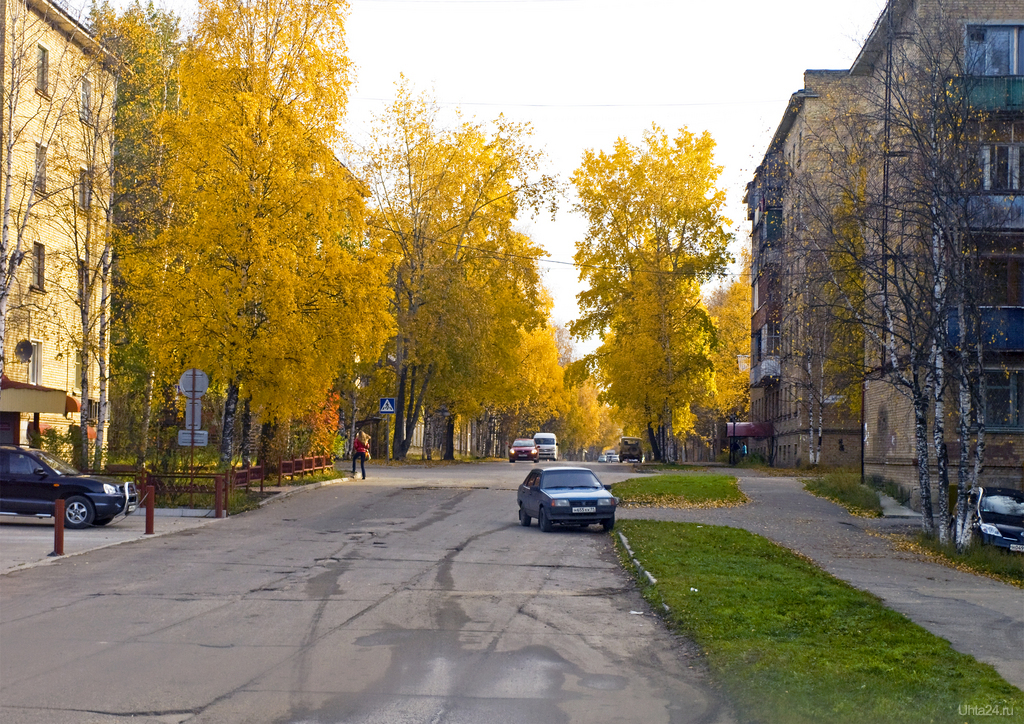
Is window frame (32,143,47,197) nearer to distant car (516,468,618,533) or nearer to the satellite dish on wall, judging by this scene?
the satellite dish on wall

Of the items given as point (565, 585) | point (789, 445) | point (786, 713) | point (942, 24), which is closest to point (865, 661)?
point (786, 713)

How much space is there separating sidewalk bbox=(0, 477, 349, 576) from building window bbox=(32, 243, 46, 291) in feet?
41.5

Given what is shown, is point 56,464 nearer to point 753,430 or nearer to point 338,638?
point 338,638

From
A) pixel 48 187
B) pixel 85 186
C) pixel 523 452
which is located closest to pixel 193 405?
pixel 85 186

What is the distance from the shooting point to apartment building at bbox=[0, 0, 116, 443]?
2591 cm

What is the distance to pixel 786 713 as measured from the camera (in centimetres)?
755

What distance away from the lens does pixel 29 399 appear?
30578 millimetres

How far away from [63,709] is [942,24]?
21.1 meters

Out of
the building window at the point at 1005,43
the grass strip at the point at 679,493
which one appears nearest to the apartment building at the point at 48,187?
the grass strip at the point at 679,493

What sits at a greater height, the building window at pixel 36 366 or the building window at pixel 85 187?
the building window at pixel 85 187

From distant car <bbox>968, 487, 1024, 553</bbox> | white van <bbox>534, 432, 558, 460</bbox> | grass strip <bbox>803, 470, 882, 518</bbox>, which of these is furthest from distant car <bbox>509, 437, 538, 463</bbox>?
distant car <bbox>968, 487, 1024, 553</bbox>

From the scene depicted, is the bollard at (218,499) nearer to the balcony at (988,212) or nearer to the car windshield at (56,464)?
the car windshield at (56,464)

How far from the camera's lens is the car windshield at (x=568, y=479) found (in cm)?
2411

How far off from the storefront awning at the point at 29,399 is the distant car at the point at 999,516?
25524mm
